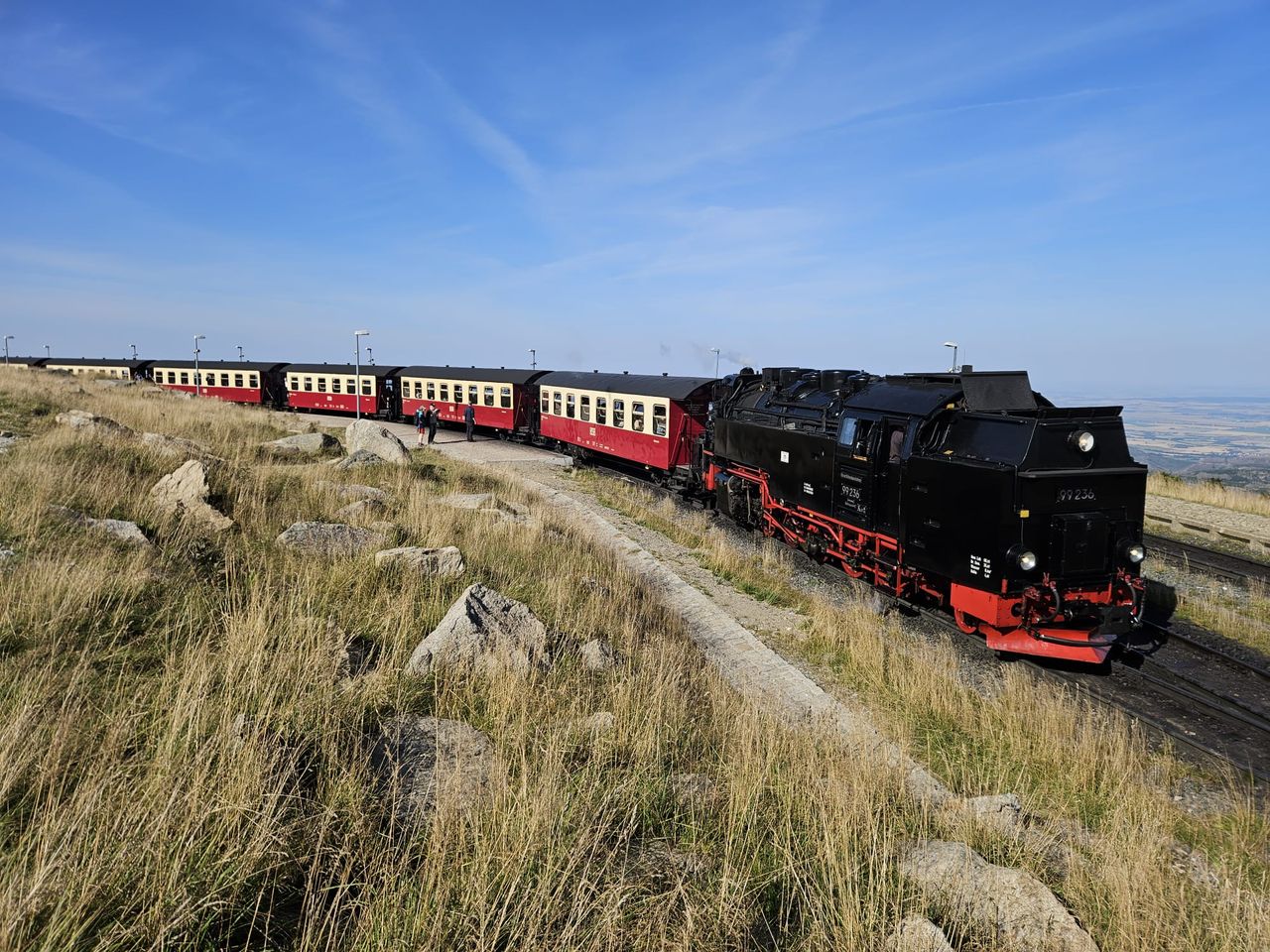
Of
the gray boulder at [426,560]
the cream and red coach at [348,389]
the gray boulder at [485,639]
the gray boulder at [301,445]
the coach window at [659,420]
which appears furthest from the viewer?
the cream and red coach at [348,389]

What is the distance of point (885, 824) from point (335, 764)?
10.5 ft

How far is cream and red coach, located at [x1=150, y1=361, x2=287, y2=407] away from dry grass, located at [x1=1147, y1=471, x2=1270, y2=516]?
42.9m

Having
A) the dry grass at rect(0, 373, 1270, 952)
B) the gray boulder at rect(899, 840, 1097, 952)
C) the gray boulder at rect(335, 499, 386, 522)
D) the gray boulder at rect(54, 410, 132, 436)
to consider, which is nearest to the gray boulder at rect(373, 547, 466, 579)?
the dry grass at rect(0, 373, 1270, 952)

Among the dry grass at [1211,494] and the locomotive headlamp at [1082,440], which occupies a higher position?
the locomotive headlamp at [1082,440]

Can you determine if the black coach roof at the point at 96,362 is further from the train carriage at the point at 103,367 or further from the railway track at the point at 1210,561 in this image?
the railway track at the point at 1210,561

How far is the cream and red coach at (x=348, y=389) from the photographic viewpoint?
3900 cm

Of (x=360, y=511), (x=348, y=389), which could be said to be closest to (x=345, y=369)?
(x=348, y=389)

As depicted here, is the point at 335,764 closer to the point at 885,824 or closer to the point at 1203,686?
the point at 885,824

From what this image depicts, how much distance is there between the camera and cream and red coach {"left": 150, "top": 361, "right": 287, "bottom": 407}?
1668 inches

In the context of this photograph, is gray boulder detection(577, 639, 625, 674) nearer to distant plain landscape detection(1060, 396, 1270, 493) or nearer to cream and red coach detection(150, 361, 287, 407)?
cream and red coach detection(150, 361, 287, 407)

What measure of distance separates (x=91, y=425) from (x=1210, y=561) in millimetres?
22576

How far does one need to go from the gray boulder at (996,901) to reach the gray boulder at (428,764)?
7.91 feet

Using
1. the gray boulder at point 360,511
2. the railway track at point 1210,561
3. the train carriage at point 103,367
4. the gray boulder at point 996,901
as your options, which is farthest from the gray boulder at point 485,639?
the train carriage at point 103,367

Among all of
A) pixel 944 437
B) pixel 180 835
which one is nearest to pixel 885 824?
pixel 180 835
